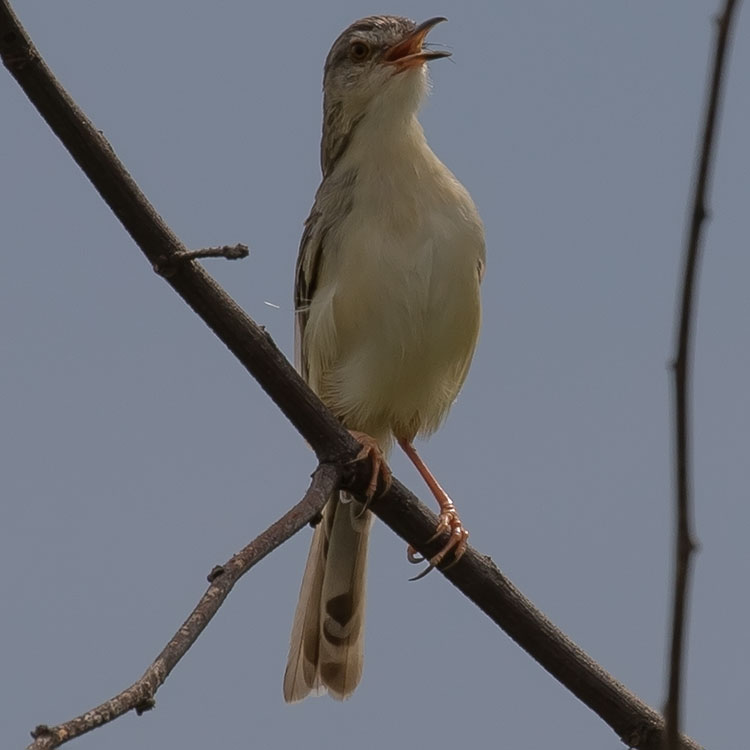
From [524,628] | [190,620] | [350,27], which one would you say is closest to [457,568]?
[524,628]

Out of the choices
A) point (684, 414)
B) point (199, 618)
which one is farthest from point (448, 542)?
point (684, 414)

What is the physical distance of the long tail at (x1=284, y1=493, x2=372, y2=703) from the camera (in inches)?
228

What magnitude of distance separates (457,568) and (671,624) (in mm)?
3071

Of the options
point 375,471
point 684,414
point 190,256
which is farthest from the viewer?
point 375,471

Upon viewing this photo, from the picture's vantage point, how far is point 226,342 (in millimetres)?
3934

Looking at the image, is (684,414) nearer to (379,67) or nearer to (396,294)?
(396,294)

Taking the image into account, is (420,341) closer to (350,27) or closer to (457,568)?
(457,568)

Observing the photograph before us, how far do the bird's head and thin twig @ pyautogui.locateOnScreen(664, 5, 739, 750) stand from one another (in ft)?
13.7

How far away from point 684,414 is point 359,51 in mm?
4657

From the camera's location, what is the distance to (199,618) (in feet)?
9.63

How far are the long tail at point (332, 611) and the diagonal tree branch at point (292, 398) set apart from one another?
1.09 metres

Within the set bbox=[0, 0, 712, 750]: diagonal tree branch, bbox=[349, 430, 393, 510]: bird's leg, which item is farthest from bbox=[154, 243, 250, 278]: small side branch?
bbox=[349, 430, 393, 510]: bird's leg

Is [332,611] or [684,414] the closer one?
[684,414]

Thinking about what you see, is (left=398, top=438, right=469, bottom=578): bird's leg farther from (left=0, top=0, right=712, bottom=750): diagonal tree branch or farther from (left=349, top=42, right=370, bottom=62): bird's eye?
(left=349, top=42, right=370, bottom=62): bird's eye
